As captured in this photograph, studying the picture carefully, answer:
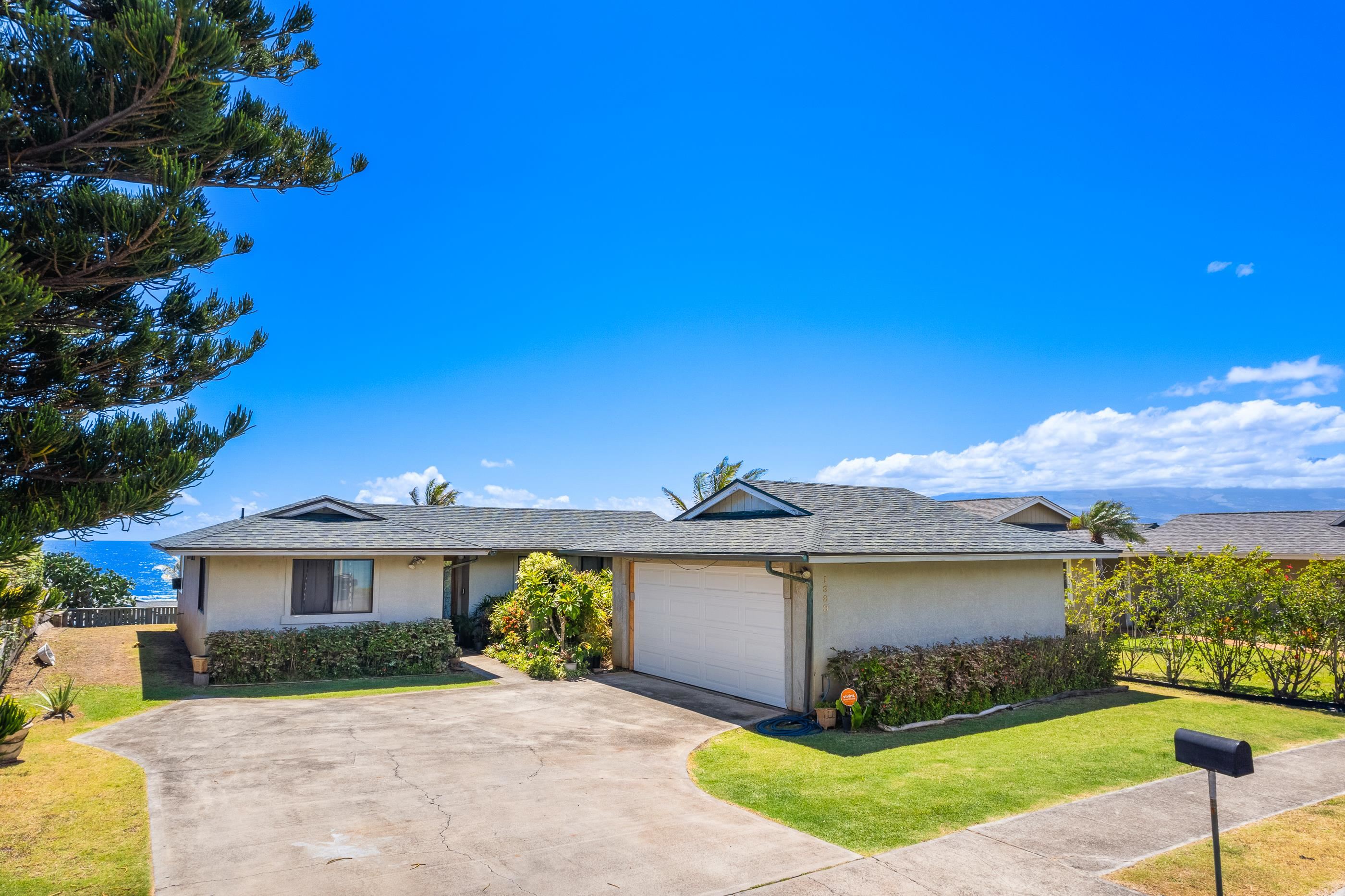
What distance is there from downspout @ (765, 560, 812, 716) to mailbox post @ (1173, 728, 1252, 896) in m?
6.63

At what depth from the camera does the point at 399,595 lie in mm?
17250

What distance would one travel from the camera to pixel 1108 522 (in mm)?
31000

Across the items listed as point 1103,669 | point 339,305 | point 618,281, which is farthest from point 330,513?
point 1103,669

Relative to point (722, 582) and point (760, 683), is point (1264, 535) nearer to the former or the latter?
point (722, 582)

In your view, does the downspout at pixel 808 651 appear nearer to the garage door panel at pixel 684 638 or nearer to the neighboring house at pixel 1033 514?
the garage door panel at pixel 684 638

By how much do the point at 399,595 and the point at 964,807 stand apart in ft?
43.8

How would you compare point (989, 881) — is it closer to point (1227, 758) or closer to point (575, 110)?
point (1227, 758)

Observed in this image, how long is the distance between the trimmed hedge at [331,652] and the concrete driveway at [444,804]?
6.88ft

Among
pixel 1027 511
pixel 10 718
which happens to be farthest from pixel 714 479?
pixel 10 718

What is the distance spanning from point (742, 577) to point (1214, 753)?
8899 mm

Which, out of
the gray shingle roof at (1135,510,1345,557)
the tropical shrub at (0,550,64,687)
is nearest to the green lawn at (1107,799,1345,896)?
the tropical shrub at (0,550,64,687)

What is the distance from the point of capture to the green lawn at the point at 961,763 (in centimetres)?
743

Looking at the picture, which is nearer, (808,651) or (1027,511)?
(808,651)

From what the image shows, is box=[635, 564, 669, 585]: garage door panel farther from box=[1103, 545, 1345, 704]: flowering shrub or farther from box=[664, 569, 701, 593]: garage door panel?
box=[1103, 545, 1345, 704]: flowering shrub
